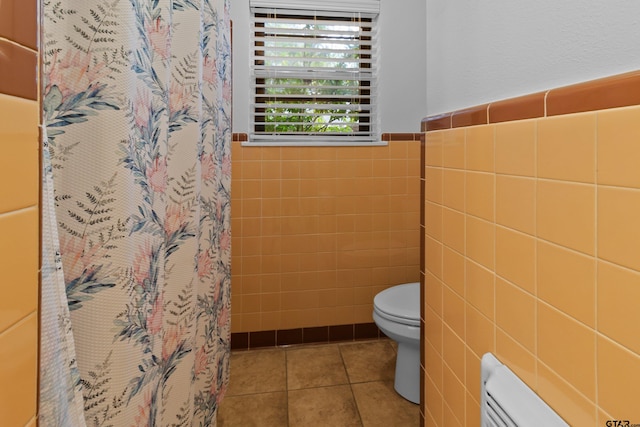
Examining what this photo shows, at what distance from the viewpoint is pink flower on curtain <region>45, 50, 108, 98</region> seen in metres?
0.60

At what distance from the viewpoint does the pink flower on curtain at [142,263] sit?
2.27 feet

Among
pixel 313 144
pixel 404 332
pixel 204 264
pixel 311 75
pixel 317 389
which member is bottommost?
pixel 317 389

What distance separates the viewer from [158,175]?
2.60 ft

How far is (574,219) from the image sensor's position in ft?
1.63

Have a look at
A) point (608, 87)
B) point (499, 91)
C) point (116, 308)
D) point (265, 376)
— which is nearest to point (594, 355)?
point (608, 87)

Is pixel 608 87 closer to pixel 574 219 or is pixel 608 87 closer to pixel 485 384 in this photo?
pixel 574 219

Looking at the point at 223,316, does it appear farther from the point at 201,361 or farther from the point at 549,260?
the point at 549,260

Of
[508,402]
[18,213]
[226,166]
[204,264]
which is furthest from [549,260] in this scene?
[226,166]

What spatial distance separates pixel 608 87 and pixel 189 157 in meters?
0.85

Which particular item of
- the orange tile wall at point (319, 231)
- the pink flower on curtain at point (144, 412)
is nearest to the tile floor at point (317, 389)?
the orange tile wall at point (319, 231)

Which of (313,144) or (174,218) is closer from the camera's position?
(174,218)

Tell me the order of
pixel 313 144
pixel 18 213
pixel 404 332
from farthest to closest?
pixel 313 144 → pixel 404 332 → pixel 18 213

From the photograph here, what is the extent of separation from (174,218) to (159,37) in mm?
408

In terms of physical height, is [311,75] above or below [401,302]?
above
